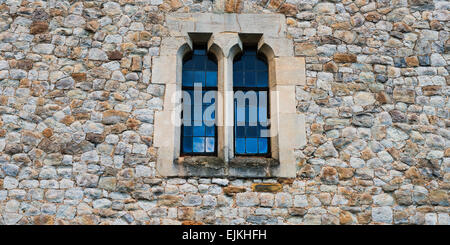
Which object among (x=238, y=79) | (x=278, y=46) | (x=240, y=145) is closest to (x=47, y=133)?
(x=240, y=145)

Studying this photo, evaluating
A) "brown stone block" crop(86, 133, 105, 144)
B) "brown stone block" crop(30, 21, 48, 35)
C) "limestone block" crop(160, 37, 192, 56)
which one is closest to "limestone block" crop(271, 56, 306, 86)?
"limestone block" crop(160, 37, 192, 56)

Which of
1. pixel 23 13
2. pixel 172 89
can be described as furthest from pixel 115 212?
pixel 23 13

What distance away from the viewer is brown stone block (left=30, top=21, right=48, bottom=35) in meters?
5.88

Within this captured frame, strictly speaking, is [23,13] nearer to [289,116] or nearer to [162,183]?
[162,183]

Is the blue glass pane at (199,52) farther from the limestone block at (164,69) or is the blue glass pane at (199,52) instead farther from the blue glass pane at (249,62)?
the blue glass pane at (249,62)

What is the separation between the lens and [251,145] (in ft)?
18.8

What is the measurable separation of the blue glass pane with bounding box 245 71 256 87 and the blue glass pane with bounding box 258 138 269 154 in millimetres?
746

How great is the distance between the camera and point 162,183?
5.28m

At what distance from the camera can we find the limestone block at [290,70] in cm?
576

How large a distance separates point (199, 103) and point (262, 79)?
0.89 metres

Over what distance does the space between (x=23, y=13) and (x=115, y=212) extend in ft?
9.58

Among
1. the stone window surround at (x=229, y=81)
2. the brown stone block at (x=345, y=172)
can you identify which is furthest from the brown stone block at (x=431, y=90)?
the stone window surround at (x=229, y=81)

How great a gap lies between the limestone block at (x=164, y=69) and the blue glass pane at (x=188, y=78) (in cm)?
25

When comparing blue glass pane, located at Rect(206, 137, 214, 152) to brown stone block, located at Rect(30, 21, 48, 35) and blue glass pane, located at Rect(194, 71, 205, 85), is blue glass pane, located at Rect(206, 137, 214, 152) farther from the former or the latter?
brown stone block, located at Rect(30, 21, 48, 35)
